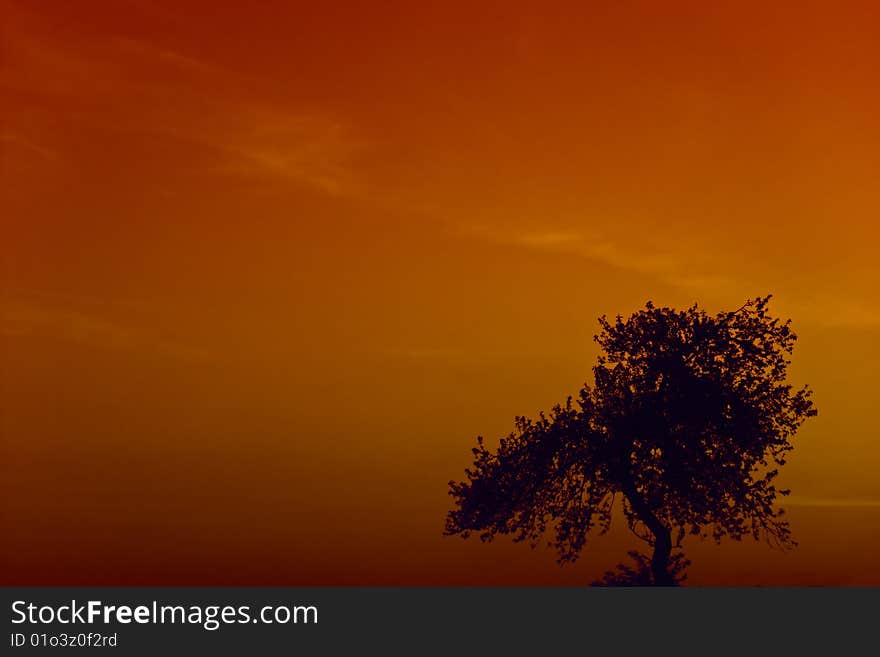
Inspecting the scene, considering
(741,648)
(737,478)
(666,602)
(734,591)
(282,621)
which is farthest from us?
(737,478)

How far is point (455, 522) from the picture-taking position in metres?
45.7

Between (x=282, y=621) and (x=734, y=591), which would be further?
(x=734, y=591)

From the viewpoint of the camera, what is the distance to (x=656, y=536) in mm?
45250

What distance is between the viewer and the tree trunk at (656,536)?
147 feet

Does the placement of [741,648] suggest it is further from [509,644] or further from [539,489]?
[539,489]

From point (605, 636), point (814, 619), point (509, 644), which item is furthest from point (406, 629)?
point (814, 619)

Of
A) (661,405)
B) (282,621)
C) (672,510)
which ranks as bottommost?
(282,621)

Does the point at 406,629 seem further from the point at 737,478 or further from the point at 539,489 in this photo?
the point at 737,478

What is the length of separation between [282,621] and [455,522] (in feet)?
42.0

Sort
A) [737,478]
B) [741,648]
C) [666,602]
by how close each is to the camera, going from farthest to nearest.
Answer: [737,478]
[666,602]
[741,648]

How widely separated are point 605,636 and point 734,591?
325 inches

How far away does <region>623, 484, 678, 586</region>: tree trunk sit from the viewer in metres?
44.8

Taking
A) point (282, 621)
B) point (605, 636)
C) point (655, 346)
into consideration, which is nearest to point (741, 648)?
point (605, 636)

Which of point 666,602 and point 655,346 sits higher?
point 655,346
